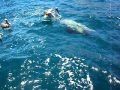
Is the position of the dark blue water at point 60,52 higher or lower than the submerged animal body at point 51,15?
lower

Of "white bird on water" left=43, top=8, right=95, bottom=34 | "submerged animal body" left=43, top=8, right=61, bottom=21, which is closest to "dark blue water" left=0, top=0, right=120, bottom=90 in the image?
"white bird on water" left=43, top=8, right=95, bottom=34

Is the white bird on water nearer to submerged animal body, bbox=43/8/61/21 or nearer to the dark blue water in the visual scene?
submerged animal body, bbox=43/8/61/21

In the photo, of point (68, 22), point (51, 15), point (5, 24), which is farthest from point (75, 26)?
point (5, 24)

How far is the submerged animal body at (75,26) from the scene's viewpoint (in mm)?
21366

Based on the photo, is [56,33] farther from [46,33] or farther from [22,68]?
[22,68]

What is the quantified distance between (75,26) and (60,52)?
4.37 metres

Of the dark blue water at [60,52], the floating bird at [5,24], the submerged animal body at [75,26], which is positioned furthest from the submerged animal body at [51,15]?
the floating bird at [5,24]

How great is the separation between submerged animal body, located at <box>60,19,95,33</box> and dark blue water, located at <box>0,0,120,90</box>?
0.55 metres

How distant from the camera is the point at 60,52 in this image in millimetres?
18391

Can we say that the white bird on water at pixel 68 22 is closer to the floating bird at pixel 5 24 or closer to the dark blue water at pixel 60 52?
the dark blue water at pixel 60 52

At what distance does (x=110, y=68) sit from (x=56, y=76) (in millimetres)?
3489

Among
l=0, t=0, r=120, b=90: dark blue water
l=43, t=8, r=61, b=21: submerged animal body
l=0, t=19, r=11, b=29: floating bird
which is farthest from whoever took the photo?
l=43, t=8, r=61, b=21: submerged animal body

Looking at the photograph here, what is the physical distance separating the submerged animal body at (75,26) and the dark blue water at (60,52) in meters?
0.55

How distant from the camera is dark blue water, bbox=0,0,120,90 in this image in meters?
15.7
